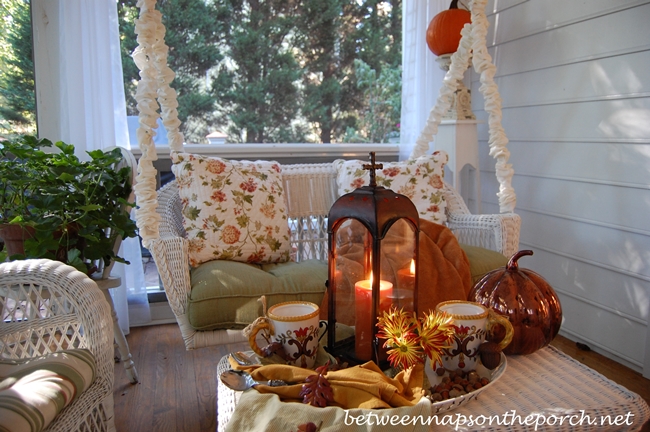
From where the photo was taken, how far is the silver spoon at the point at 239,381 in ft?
3.34

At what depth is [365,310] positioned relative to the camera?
115 centimetres

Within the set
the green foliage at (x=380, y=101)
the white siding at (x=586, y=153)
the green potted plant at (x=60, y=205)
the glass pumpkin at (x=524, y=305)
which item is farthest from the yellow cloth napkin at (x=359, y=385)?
the green foliage at (x=380, y=101)

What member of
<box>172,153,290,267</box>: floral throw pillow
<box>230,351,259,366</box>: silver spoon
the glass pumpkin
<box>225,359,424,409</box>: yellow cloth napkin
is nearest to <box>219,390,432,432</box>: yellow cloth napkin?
<box>225,359,424,409</box>: yellow cloth napkin

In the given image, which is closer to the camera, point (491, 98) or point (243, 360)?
point (243, 360)

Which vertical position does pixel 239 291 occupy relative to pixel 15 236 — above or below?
below

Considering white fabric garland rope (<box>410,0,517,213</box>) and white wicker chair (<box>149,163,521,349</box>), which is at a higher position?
white fabric garland rope (<box>410,0,517,213</box>)

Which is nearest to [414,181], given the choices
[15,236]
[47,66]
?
[15,236]

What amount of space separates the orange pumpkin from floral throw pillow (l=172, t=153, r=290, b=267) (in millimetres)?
1223

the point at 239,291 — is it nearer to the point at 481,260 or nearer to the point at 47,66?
the point at 481,260

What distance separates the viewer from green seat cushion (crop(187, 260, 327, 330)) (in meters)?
1.60

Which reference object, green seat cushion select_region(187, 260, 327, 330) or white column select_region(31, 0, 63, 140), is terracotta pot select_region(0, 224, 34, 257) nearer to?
green seat cushion select_region(187, 260, 327, 330)

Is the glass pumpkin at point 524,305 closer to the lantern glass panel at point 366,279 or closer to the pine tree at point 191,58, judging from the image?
the lantern glass panel at point 366,279

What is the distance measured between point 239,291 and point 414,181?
38.2 inches

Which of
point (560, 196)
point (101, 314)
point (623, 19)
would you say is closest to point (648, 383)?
point (560, 196)
